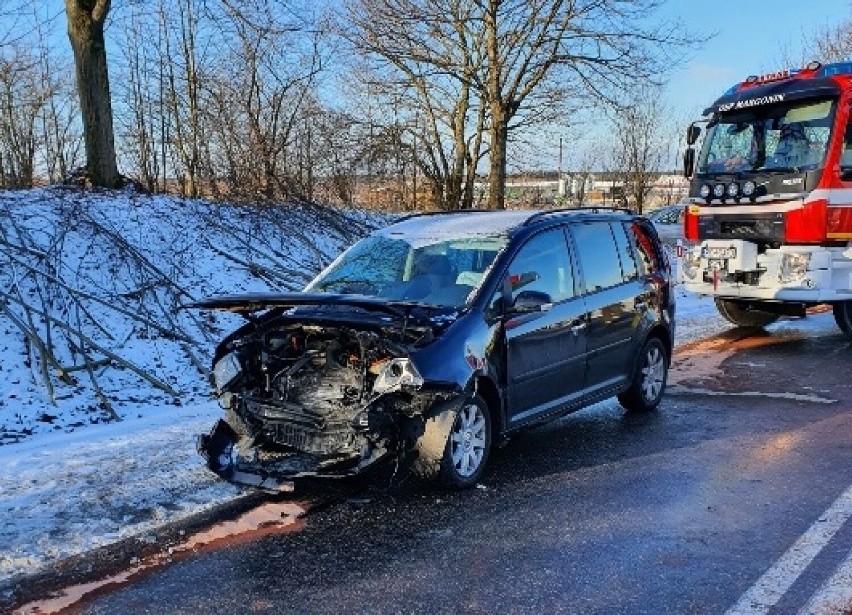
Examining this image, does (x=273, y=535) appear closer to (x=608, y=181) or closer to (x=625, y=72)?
(x=625, y=72)

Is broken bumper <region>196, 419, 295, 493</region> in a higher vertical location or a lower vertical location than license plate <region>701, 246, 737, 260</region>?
lower

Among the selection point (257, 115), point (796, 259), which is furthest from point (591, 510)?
point (257, 115)

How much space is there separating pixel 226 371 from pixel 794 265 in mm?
7919

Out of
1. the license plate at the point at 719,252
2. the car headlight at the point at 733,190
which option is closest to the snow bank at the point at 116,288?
the license plate at the point at 719,252

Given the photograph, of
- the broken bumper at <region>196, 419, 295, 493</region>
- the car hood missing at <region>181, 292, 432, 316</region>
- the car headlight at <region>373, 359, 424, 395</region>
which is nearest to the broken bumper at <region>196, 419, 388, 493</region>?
the broken bumper at <region>196, 419, 295, 493</region>

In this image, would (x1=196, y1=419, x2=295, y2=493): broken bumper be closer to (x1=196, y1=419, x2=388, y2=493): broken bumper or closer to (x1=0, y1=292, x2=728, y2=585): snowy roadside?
(x1=196, y1=419, x2=388, y2=493): broken bumper

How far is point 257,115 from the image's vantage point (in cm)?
2052

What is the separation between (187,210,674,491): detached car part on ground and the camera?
501cm

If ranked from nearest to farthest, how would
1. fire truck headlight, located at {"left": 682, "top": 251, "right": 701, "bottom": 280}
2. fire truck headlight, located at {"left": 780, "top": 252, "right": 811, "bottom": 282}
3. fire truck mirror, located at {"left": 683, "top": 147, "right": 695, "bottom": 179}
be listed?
fire truck headlight, located at {"left": 780, "top": 252, "right": 811, "bottom": 282}
fire truck headlight, located at {"left": 682, "top": 251, "right": 701, "bottom": 280}
fire truck mirror, located at {"left": 683, "top": 147, "right": 695, "bottom": 179}

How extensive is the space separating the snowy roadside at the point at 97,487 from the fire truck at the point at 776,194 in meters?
7.53

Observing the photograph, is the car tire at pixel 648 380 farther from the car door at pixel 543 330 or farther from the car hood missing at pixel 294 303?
the car hood missing at pixel 294 303

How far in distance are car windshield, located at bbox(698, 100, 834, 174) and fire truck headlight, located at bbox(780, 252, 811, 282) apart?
1092 mm

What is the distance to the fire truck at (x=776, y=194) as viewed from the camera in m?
10.3

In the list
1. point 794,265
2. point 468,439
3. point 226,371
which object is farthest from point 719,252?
point 226,371
